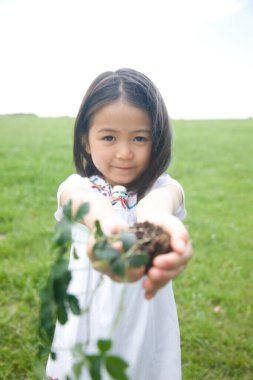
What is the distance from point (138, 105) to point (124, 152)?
0.23 meters

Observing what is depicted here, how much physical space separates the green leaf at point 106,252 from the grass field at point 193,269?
494 millimetres

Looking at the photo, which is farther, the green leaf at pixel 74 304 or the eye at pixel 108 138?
the eye at pixel 108 138

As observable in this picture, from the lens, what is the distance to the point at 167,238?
1.03 metres

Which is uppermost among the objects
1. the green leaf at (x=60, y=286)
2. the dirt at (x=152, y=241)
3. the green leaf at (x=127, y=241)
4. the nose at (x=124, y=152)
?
the green leaf at (x=127, y=241)

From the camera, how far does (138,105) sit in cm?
180

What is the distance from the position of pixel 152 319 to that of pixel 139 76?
119 centimetres

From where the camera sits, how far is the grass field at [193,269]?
2.80 metres

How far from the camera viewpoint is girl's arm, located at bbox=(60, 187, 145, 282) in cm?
98

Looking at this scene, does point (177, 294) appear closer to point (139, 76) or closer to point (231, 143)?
point (139, 76)

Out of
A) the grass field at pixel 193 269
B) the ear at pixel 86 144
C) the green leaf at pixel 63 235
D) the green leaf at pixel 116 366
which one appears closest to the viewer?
the green leaf at pixel 116 366

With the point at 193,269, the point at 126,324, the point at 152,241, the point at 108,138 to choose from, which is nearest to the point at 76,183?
the point at 108,138

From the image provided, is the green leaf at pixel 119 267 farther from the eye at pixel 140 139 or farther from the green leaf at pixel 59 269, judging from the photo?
the eye at pixel 140 139

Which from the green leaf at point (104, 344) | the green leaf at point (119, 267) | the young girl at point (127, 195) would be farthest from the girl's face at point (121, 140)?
the green leaf at point (104, 344)

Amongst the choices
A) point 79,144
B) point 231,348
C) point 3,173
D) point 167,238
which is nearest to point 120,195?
point 79,144
